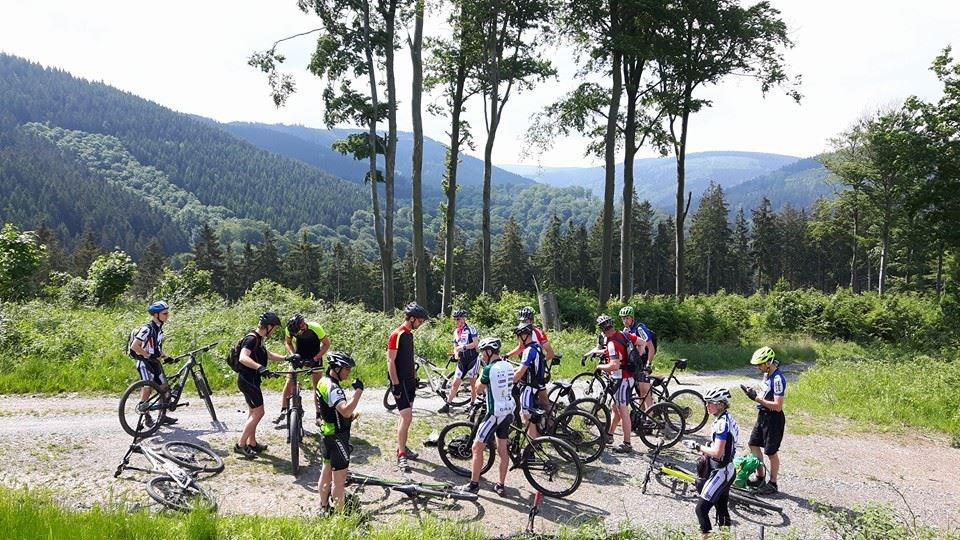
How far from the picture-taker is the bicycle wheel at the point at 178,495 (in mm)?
6723

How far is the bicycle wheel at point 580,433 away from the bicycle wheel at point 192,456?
527cm

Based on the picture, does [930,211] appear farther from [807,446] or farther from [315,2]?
[315,2]

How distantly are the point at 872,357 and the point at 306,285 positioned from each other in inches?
2848

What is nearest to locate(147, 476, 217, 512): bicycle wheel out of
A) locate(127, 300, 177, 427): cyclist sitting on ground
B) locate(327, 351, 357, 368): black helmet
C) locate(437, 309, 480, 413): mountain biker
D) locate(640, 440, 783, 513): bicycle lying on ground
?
locate(327, 351, 357, 368): black helmet

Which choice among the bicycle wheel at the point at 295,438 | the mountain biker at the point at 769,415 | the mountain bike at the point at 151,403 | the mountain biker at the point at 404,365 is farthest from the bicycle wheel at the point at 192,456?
the mountain biker at the point at 769,415

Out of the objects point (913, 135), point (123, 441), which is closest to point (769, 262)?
point (913, 135)

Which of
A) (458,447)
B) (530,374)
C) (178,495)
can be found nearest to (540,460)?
(530,374)

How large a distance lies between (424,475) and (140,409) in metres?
5.00

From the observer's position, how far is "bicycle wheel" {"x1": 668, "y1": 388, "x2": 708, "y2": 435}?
36.4ft

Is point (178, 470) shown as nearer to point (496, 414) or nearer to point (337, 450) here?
point (337, 450)

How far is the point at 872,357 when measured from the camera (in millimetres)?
21422

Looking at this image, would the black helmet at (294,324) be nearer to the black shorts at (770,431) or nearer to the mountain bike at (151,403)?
the mountain bike at (151,403)

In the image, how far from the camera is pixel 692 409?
482 inches

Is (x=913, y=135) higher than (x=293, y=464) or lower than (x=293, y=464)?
higher
